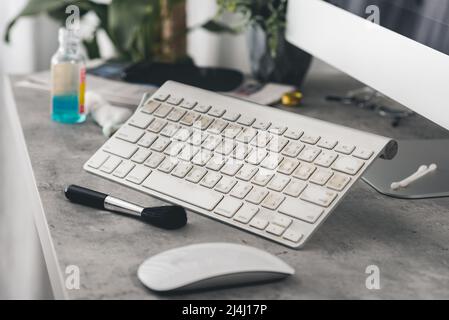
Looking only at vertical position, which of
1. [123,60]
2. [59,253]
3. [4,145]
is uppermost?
[59,253]

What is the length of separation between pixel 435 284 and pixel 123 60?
0.88 meters

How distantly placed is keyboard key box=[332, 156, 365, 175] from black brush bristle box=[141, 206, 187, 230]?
6.1 inches

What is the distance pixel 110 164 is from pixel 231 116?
14cm

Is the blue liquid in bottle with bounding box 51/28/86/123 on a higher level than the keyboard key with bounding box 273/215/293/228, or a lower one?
lower

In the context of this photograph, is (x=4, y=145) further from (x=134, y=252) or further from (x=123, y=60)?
(x=134, y=252)

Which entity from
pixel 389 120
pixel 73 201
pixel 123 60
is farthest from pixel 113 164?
pixel 123 60

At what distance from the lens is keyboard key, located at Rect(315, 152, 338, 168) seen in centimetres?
73

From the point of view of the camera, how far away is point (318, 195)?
713 mm

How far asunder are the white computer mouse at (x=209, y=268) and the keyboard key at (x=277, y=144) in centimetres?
16

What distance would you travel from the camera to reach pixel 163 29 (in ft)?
5.10

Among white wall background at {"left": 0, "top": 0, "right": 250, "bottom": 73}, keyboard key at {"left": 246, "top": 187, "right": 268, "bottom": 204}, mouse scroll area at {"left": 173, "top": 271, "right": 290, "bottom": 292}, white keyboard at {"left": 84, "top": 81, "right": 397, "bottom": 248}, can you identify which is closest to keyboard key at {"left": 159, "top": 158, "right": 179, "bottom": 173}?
white keyboard at {"left": 84, "top": 81, "right": 397, "bottom": 248}

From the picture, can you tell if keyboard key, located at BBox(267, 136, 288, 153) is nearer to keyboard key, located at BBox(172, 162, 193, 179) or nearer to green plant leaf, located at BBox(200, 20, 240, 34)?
keyboard key, located at BBox(172, 162, 193, 179)

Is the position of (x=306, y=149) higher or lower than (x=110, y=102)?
higher

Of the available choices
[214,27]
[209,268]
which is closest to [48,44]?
[214,27]
